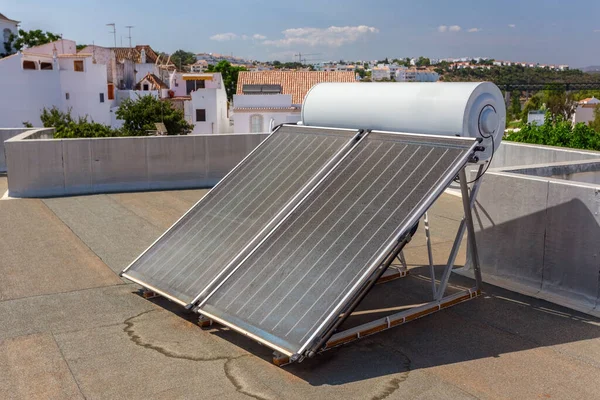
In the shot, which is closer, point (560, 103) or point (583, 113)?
point (560, 103)

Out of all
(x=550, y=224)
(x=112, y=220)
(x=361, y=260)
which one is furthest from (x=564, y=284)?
(x=112, y=220)

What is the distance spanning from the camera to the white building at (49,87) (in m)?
63.9

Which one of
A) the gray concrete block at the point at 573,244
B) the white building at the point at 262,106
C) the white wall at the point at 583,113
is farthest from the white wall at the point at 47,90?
the gray concrete block at the point at 573,244

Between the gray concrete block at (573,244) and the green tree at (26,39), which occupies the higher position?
the green tree at (26,39)

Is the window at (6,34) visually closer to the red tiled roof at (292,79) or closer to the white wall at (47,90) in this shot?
the white wall at (47,90)

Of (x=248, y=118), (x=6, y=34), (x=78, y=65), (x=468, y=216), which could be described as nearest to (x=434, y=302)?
(x=468, y=216)

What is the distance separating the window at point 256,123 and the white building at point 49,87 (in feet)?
59.9

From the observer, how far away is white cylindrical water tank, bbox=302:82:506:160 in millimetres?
7672

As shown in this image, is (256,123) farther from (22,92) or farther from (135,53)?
Result: (135,53)

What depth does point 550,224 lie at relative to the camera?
885 cm

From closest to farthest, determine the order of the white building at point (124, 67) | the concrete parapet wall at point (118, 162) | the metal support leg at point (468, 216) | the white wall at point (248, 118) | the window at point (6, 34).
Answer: the metal support leg at point (468, 216)
the concrete parapet wall at point (118, 162)
the white wall at point (248, 118)
the white building at point (124, 67)
the window at point (6, 34)

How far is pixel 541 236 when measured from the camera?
898 cm

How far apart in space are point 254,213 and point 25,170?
9693mm

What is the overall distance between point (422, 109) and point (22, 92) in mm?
64230
